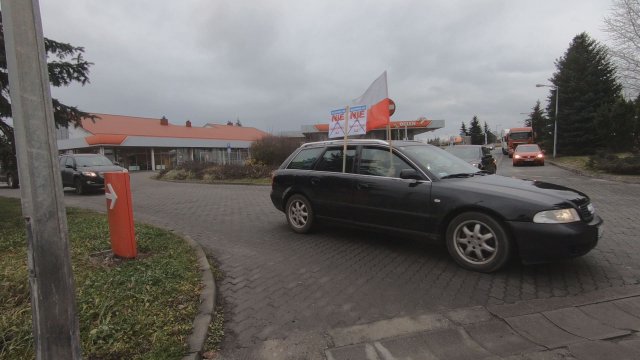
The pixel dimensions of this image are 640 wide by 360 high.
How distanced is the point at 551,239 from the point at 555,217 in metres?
0.24

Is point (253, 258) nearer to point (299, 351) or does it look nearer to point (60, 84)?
point (299, 351)

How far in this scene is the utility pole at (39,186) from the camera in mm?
2080

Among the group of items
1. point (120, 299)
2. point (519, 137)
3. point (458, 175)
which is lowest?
point (120, 299)

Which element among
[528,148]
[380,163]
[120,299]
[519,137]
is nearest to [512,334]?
[380,163]

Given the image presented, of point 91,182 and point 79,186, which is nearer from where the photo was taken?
point 91,182

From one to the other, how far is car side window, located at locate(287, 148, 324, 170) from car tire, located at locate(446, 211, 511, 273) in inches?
103

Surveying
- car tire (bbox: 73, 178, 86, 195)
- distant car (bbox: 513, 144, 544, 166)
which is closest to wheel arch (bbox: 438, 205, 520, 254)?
car tire (bbox: 73, 178, 86, 195)

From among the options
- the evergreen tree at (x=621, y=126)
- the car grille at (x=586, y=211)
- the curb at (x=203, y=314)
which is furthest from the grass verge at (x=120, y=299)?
the evergreen tree at (x=621, y=126)

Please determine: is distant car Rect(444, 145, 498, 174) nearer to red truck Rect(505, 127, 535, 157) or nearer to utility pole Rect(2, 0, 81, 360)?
utility pole Rect(2, 0, 81, 360)

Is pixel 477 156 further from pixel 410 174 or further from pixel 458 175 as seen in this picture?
pixel 410 174

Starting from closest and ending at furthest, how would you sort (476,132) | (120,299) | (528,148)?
(120,299) → (528,148) → (476,132)

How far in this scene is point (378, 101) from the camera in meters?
6.71

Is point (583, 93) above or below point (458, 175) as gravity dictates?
above

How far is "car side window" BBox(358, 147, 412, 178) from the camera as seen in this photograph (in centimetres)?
516
